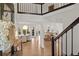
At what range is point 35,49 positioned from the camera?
2268mm

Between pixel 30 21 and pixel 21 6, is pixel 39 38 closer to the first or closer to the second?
pixel 30 21

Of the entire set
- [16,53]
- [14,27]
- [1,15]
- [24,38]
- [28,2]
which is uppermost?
[28,2]

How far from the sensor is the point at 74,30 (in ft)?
7.31

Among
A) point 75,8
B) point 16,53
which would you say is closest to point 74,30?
point 75,8

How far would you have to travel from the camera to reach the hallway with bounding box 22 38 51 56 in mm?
2246

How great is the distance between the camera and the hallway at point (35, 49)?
7.37 ft

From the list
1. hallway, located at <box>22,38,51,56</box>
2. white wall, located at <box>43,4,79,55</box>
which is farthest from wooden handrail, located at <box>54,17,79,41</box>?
hallway, located at <box>22,38,51,56</box>

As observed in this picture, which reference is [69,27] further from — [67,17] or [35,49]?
[35,49]

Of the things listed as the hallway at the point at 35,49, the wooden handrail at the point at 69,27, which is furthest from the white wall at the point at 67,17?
the hallway at the point at 35,49

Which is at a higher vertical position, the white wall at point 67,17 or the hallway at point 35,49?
the white wall at point 67,17

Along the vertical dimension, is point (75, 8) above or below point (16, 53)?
above

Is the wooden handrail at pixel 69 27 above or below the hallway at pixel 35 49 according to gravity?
above

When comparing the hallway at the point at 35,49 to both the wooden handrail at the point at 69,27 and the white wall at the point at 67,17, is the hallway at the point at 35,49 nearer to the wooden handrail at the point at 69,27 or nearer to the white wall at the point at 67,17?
the wooden handrail at the point at 69,27

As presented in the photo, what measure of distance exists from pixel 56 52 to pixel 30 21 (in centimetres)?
55
